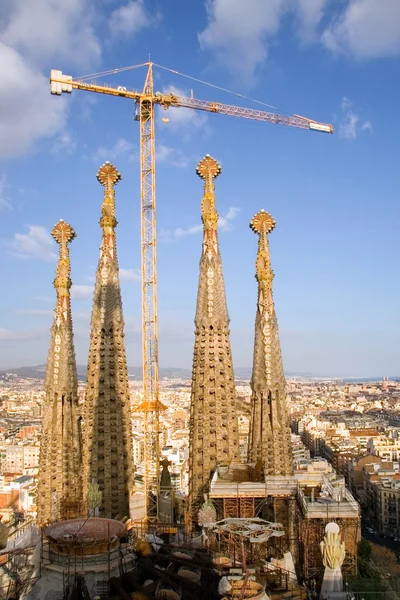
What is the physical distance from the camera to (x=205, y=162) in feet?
83.0

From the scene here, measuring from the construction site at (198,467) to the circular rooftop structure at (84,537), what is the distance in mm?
48

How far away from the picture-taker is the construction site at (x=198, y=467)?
16.2m

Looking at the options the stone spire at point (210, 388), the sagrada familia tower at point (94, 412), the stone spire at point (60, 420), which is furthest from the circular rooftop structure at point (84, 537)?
the stone spire at point (60, 420)

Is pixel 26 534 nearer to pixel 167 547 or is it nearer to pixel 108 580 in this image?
pixel 167 547

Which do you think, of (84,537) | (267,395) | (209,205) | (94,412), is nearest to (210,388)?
(267,395)

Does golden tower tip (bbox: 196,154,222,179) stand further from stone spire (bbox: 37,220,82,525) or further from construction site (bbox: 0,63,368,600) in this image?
stone spire (bbox: 37,220,82,525)

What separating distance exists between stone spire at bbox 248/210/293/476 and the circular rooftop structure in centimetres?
868

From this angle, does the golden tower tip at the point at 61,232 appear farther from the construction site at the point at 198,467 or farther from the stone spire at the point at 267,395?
the stone spire at the point at 267,395

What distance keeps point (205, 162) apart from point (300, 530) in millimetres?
13843

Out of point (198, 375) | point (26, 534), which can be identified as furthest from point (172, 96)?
point (26, 534)

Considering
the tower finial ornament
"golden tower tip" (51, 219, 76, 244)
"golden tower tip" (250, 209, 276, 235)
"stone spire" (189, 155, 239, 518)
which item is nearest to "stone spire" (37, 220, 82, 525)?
"golden tower tip" (51, 219, 76, 244)

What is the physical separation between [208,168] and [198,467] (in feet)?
36.8

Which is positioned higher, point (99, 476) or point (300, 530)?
point (99, 476)

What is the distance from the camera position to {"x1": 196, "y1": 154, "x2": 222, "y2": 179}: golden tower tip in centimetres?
2522
